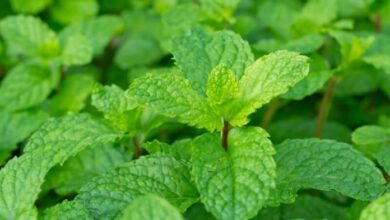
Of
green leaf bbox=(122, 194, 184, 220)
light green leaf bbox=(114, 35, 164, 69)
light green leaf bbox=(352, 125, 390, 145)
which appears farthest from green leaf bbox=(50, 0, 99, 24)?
green leaf bbox=(122, 194, 184, 220)

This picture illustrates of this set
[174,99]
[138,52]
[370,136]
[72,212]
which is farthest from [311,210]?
[138,52]

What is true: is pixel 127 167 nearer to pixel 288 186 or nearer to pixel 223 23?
pixel 288 186

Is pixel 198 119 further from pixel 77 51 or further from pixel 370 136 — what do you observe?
pixel 77 51

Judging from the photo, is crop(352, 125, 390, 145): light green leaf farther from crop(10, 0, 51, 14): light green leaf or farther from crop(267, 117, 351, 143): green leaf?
crop(10, 0, 51, 14): light green leaf

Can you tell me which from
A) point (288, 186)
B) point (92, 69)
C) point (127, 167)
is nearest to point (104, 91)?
point (127, 167)

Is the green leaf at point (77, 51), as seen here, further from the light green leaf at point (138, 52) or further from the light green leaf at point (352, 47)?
the light green leaf at point (352, 47)
